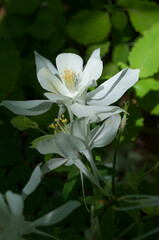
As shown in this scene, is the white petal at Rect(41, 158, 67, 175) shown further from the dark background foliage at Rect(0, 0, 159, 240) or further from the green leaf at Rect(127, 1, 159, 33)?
the green leaf at Rect(127, 1, 159, 33)

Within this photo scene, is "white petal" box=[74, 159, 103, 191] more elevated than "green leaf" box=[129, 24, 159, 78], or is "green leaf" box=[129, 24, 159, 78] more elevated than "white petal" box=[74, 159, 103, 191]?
"green leaf" box=[129, 24, 159, 78]

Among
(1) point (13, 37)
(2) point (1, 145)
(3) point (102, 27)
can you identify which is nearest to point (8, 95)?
(2) point (1, 145)

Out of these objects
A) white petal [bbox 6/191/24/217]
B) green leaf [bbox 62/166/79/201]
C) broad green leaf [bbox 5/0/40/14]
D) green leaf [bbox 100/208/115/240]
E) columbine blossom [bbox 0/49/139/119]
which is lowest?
green leaf [bbox 62/166/79/201]

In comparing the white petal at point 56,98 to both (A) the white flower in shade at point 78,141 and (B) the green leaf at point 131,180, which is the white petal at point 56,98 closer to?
(A) the white flower in shade at point 78,141

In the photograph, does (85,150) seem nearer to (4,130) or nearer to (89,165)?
(89,165)

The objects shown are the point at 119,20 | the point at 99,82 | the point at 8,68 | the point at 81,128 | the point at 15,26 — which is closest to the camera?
the point at 81,128

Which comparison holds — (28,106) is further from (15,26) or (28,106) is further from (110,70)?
(15,26)

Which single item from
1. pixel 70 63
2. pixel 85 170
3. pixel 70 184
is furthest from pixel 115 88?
pixel 70 184

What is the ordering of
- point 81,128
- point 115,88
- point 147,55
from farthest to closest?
point 147,55
point 115,88
point 81,128

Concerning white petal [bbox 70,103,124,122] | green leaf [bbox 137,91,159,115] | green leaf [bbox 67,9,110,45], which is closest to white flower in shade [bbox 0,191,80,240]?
white petal [bbox 70,103,124,122]
